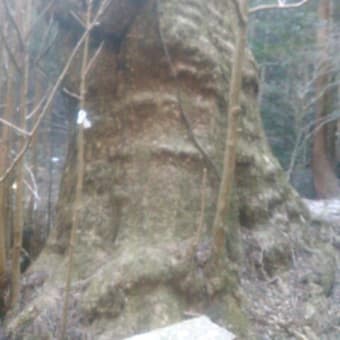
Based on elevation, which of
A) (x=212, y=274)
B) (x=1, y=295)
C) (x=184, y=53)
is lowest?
(x=1, y=295)

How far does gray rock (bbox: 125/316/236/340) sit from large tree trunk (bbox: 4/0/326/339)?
0.81m

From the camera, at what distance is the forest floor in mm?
3398

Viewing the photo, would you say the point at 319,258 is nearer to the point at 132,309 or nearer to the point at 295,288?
the point at 295,288

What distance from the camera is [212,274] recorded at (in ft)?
10.9

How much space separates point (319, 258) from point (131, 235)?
5.32 ft

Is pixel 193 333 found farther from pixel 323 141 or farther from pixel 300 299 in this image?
pixel 323 141

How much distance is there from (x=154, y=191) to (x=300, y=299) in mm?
1248

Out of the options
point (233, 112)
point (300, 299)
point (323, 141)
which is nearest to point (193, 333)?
point (233, 112)

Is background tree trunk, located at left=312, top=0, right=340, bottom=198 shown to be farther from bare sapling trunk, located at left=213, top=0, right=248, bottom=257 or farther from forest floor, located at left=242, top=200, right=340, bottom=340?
bare sapling trunk, located at left=213, top=0, right=248, bottom=257

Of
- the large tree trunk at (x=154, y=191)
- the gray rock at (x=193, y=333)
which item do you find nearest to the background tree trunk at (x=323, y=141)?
the large tree trunk at (x=154, y=191)

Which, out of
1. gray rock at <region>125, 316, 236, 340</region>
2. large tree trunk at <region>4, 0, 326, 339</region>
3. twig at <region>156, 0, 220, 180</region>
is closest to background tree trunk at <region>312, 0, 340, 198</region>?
large tree trunk at <region>4, 0, 326, 339</region>

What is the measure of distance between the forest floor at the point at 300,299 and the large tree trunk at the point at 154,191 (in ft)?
0.42

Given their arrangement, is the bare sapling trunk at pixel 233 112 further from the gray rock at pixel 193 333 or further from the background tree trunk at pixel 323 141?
the background tree trunk at pixel 323 141

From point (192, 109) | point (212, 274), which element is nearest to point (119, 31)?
point (192, 109)
